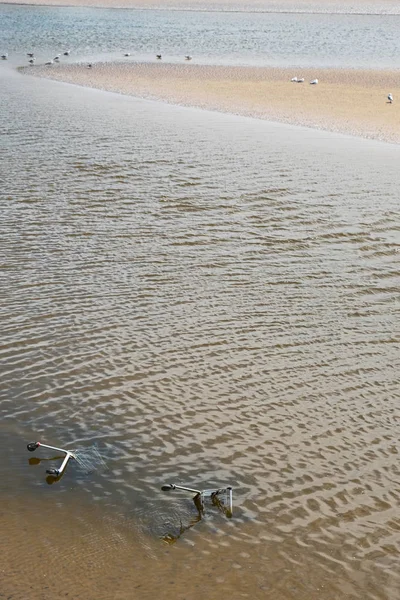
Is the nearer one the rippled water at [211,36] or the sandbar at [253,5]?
the rippled water at [211,36]

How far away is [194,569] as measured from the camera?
4371 mm

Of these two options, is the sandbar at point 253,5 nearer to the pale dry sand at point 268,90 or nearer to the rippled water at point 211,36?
the rippled water at point 211,36

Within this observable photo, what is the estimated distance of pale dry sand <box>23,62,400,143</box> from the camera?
57.0 feet

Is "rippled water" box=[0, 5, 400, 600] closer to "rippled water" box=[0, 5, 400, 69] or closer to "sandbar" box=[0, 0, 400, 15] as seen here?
"rippled water" box=[0, 5, 400, 69]

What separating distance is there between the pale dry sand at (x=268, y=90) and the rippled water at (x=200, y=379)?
18.4 feet

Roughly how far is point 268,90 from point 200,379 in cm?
1591

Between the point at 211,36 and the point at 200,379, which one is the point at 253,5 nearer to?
the point at 211,36

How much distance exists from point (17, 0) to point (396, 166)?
144 feet

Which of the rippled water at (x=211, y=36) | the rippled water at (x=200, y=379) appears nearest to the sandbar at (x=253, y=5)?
→ the rippled water at (x=211, y=36)

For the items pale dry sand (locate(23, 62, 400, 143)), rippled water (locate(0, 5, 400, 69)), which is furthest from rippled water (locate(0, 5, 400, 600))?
rippled water (locate(0, 5, 400, 69))

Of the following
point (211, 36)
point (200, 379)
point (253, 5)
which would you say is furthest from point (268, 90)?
point (253, 5)

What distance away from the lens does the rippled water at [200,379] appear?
4.47 m

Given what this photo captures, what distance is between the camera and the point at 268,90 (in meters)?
20.8

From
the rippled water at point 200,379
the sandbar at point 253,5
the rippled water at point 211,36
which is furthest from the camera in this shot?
the sandbar at point 253,5
